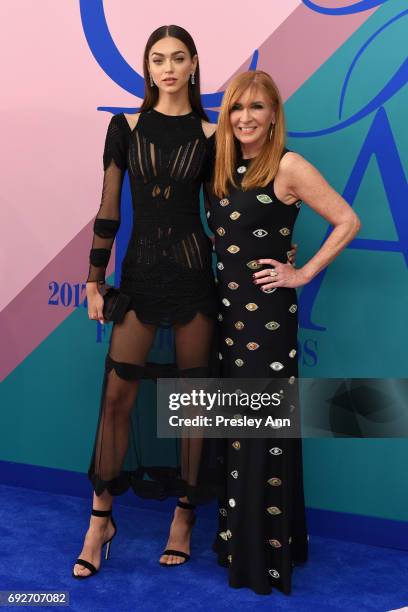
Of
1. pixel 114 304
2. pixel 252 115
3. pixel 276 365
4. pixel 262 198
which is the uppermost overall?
pixel 252 115

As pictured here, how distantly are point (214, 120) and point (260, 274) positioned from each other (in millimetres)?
886

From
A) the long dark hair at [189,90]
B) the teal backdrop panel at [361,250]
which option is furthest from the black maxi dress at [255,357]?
the teal backdrop panel at [361,250]

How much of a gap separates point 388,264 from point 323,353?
1.39ft

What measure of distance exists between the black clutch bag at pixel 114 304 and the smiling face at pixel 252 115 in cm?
66

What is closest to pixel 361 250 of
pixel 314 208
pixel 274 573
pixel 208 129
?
pixel 314 208

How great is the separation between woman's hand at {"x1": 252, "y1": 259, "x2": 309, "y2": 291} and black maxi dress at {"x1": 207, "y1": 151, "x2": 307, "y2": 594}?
28 millimetres

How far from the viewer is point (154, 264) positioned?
7.55 feet

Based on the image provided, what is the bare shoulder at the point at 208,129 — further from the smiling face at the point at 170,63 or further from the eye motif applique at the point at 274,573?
the eye motif applique at the point at 274,573

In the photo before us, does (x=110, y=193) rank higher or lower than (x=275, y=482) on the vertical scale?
higher

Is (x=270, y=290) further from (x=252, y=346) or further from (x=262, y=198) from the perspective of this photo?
(x=262, y=198)

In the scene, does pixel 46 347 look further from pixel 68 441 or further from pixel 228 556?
pixel 228 556

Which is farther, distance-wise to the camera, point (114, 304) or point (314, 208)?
point (114, 304)

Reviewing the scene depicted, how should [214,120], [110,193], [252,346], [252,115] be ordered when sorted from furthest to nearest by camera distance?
[214,120] → [110,193] → [252,346] → [252,115]

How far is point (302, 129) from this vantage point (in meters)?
2.65
